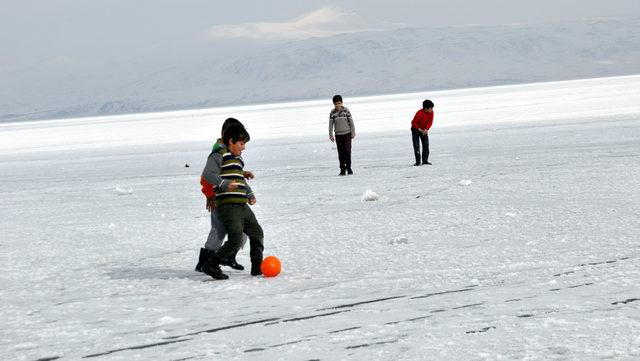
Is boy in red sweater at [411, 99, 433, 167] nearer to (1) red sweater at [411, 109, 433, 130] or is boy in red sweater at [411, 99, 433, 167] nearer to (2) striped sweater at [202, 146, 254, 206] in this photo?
(1) red sweater at [411, 109, 433, 130]

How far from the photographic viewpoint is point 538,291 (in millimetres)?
5719

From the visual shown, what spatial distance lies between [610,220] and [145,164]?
1659 cm

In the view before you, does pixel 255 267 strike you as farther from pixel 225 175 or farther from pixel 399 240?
pixel 399 240

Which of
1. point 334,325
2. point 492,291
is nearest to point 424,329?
point 334,325

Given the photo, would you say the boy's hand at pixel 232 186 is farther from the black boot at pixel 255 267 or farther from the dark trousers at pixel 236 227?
the black boot at pixel 255 267

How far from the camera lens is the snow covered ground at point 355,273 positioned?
4.82 metres

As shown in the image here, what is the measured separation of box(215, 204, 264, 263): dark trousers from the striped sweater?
0.06m

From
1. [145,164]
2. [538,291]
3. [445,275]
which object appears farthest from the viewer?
[145,164]

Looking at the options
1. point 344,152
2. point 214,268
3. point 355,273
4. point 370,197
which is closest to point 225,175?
point 214,268

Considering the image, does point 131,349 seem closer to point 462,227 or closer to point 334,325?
point 334,325

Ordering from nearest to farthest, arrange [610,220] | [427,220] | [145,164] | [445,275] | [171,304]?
[171,304] → [445,275] → [610,220] → [427,220] → [145,164]

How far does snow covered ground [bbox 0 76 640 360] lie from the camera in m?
4.82

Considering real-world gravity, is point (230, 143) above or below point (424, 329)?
above

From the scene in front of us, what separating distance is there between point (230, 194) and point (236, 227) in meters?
0.28
